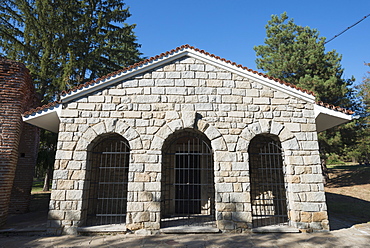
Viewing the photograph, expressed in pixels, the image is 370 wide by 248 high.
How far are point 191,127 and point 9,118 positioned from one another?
5.21m

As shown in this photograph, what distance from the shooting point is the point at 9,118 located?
579 cm

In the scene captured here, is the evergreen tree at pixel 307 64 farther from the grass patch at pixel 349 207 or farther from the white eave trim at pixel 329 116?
the white eave trim at pixel 329 116

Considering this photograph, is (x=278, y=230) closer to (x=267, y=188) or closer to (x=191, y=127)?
(x=267, y=188)

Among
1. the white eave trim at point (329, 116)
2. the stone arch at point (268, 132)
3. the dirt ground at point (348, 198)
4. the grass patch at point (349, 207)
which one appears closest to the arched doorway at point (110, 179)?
the stone arch at point (268, 132)

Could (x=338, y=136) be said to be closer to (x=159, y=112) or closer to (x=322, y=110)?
(x=322, y=110)

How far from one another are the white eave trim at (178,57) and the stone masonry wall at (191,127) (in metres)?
0.14

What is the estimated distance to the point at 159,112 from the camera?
18.7 ft

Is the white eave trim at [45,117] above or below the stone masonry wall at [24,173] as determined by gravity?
above

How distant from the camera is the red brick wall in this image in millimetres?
5430

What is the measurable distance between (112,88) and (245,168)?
435 centimetres

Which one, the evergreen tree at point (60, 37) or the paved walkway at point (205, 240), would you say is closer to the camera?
the paved walkway at point (205, 240)

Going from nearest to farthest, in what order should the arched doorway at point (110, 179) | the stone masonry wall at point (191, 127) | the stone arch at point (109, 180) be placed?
the stone masonry wall at point (191, 127)
the stone arch at point (109, 180)
the arched doorway at point (110, 179)

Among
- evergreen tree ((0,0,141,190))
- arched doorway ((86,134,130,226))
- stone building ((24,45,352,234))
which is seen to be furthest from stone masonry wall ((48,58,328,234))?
evergreen tree ((0,0,141,190))

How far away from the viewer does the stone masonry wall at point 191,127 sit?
516 cm
